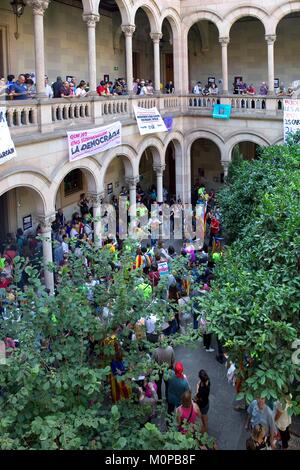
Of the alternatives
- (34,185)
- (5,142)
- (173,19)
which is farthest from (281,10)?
(5,142)

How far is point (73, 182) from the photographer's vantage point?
2014cm

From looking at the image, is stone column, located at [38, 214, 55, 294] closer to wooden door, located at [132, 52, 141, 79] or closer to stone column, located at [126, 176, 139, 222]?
stone column, located at [126, 176, 139, 222]

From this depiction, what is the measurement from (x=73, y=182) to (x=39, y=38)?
7.48m

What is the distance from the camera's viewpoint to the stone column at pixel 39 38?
13.0 meters

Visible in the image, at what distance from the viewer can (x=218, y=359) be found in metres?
11.6

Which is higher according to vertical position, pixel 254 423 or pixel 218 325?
pixel 218 325

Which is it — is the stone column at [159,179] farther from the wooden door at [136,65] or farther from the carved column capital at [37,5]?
the carved column capital at [37,5]

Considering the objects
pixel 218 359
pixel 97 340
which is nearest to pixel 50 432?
pixel 97 340

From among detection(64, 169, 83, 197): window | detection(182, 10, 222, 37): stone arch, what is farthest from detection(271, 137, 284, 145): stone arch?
detection(64, 169, 83, 197): window

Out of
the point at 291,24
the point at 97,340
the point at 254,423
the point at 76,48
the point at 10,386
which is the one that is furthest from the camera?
the point at 291,24

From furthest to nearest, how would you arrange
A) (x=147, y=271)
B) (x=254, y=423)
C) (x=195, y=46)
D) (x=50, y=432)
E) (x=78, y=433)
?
(x=195, y=46)
(x=147, y=271)
(x=254, y=423)
(x=78, y=433)
(x=50, y=432)

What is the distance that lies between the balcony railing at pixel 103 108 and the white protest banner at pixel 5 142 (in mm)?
526
